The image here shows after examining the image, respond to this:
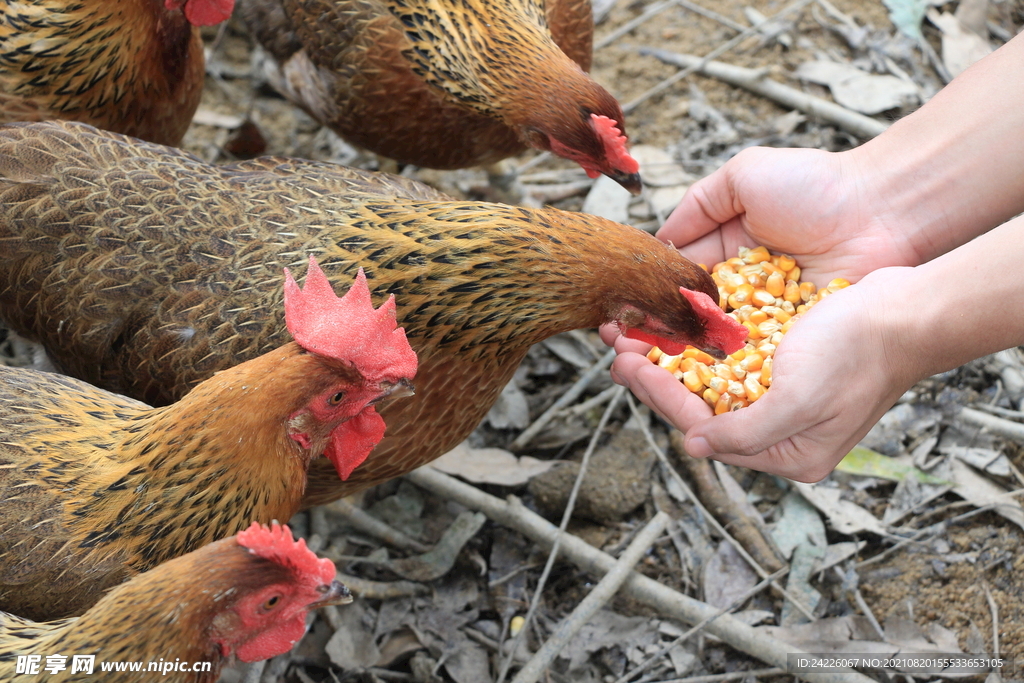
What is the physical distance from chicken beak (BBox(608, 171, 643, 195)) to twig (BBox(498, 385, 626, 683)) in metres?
0.91

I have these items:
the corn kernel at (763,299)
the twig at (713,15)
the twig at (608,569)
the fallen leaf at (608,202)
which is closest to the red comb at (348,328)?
the twig at (608,569)

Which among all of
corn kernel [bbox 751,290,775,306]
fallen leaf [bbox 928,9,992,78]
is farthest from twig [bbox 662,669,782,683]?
fallen leaf [bbox 928,9,992,78]

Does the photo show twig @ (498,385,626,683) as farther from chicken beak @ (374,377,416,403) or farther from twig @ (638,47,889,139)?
twig @ (638,47,889,139)

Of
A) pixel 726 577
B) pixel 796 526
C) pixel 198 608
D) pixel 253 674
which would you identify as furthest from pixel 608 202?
pixel 198 608

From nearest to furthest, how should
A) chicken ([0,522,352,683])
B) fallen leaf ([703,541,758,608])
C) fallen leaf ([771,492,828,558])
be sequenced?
1. chicken ([0,522,352,683])
2. fallen leaf ([703,541,758,608])
3. fallen leaf ([771,492,828,558])

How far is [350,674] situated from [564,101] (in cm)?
236

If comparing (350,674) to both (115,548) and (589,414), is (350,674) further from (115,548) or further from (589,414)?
(589,414)

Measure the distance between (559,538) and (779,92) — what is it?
310cm

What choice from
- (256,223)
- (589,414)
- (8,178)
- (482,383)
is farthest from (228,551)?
(589,414)

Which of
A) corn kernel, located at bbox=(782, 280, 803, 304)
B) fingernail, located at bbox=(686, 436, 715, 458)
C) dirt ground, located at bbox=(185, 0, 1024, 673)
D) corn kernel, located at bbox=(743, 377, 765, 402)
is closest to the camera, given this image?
fingernail, located at bbox=(686, 436, 715, 458)

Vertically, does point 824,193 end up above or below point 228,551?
above

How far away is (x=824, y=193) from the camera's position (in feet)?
9.92

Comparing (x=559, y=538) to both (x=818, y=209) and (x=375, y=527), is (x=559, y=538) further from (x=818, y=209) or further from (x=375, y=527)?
(x=818, y=209)

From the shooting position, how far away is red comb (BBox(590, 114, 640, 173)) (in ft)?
11.0
